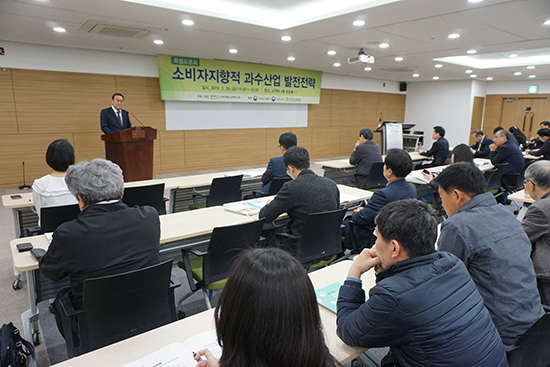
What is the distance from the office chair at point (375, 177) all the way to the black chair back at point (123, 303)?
4.40m

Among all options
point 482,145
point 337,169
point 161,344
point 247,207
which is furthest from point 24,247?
point 482,145

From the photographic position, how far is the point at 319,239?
280 cm

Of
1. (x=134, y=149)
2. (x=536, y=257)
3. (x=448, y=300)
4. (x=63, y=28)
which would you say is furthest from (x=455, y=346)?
(x=63, y=28)

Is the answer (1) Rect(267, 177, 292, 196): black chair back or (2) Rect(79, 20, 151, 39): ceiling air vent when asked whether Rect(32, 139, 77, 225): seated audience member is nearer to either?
(1) Rect(267, 177, 292, 196): black chair back

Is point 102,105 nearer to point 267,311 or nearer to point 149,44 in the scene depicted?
point 149,44

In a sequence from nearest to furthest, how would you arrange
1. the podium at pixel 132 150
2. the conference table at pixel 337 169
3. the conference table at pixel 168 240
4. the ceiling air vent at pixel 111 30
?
the conference table at pixel 168 240 → the ceiling air vent at pixel 111 30 → the podium at pixel 132 150 → the conference table at pixel 337 169

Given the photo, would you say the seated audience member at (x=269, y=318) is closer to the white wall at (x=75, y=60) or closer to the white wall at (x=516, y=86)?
the white wall at (x=75, y=60)

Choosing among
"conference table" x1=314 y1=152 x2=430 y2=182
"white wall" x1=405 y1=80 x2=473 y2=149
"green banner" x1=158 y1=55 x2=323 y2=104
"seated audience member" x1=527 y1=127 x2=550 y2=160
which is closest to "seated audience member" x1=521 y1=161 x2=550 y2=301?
"conference table" x1=314 y1=152 x2=430 y2=182

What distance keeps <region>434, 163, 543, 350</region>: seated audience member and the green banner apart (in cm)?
759

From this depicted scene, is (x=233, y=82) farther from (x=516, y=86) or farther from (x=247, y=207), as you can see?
(x=516, y=86)

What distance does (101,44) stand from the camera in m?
6.71

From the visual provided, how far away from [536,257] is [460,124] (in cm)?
1232

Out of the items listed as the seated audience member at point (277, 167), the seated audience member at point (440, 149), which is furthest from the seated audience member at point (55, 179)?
the seated audience member at point (440, 149)

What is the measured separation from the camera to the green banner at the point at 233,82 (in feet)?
26.8
